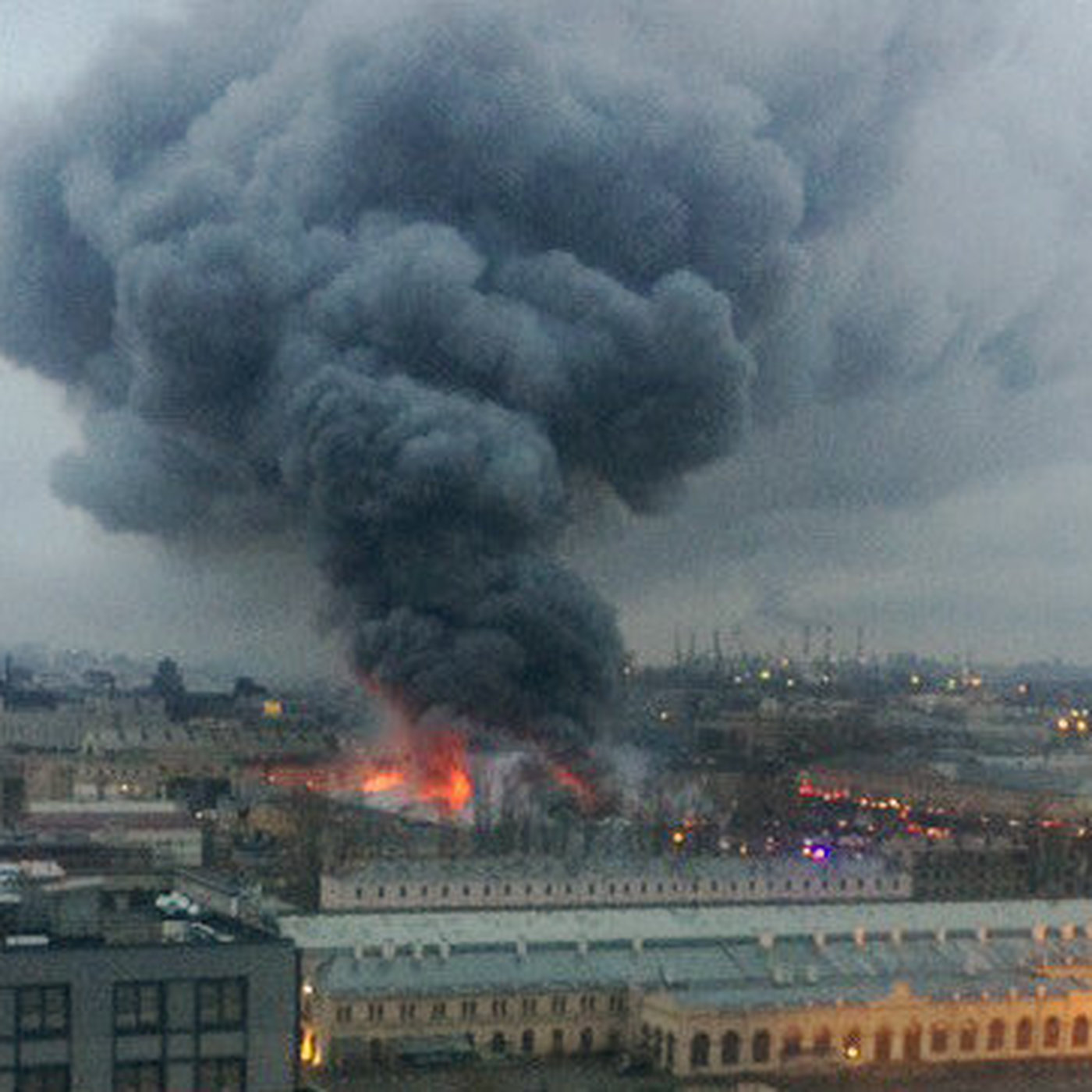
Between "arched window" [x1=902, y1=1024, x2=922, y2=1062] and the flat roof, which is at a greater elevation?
the flat roof

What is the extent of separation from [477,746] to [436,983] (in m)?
8.05

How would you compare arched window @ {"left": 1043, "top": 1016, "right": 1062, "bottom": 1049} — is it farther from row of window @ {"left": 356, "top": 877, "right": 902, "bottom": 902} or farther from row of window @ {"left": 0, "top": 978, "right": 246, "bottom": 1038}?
row of window @ {"left": 0, "top": 978, "right": 246, "bottom": 1038}

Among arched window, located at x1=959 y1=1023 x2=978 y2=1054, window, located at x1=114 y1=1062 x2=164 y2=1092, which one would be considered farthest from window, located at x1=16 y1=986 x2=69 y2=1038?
arched window, located at x1=959 y1=1023 x2=978 y2=1054

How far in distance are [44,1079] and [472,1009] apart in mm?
6337

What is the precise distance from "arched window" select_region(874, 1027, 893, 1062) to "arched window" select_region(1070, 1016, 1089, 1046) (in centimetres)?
130

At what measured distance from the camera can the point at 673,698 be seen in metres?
52.3

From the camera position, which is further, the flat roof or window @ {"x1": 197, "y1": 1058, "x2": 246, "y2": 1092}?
the flat roof

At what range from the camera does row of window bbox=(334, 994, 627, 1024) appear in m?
14.7

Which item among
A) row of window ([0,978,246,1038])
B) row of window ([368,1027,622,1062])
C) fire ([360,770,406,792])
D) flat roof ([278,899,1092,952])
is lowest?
row of window ([368,1027,622,1062])

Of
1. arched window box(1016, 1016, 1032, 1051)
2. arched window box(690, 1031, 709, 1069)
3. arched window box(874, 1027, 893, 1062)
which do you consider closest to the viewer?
arched window box(690, 1031, 709, 1069)

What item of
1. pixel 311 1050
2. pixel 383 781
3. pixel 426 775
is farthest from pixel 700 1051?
pixel 383 781

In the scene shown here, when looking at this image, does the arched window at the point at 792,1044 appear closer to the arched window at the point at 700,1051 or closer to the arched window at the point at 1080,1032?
the arched window at the point at 700,1051

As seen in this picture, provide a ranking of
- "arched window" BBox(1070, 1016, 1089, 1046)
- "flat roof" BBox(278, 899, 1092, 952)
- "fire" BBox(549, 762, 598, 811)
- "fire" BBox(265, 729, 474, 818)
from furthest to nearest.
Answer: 1. "fire" BBox(549, 762, 598, 811)
2. "fire" BBox(265, 729, 474, 818)
3. "flat roof" BBox(278, 899, 1092, 952)
4. "arched window" BBox(1070, 1016, 1089, 1046)

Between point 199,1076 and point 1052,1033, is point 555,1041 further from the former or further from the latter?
point 199,1076
